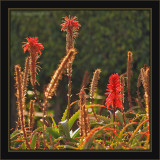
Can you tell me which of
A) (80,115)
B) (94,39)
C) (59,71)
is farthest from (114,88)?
(94,39)

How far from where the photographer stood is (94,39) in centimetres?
786

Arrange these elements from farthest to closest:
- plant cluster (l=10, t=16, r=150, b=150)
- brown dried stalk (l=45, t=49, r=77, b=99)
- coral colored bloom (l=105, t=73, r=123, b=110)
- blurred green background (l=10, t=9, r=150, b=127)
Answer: blurred green background (l=10, t=9, r=150, b=127) → coral colored bloom (l=105, t=73, r=123, b=110) → plant cluster (l=10, t=16, r=150, b=150) → brown dried stalk (l=45, t=49, r=77, b=99)

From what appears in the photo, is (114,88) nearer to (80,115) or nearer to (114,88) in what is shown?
(114,88)

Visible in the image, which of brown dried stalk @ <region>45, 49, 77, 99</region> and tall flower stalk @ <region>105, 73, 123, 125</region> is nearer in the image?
brown dried stalk @ <region>45, 49, 77, 99</region>

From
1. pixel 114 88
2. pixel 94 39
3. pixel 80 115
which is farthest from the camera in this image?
pixel 94 39

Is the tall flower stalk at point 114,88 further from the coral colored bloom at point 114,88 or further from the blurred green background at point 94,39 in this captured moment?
the blurred green background at point 94,39

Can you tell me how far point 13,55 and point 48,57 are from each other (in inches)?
38.0

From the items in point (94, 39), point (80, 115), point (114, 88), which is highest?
point (94, 39)

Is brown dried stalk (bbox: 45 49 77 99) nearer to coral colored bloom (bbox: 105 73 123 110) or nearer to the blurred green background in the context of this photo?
coral colored bloom (bbox: 105 73 123 110)

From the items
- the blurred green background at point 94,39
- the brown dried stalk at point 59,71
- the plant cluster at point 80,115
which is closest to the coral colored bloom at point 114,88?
the plant cluster at point 80,115

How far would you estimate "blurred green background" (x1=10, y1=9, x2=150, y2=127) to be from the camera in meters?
7.48

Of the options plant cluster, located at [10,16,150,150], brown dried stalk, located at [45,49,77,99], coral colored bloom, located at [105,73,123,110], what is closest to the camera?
brown dried stalk, located at [45,49,77,99]

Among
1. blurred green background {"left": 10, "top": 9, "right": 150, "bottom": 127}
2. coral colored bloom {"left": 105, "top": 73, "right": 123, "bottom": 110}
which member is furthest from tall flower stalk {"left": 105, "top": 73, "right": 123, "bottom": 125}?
blurred green background {"left": 10, "top": 9, "right": 150, "bottom": 127}
